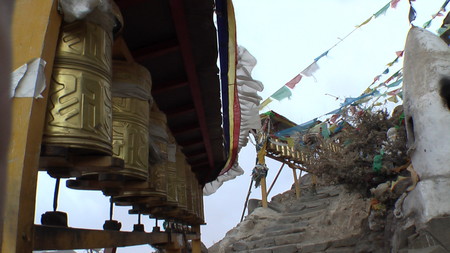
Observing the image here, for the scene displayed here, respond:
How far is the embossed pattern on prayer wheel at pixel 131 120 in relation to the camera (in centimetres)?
172

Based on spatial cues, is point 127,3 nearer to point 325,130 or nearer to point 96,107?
point 96,107

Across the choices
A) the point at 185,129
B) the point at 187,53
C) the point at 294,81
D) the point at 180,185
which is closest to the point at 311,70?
the point at 294,81

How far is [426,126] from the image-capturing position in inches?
199

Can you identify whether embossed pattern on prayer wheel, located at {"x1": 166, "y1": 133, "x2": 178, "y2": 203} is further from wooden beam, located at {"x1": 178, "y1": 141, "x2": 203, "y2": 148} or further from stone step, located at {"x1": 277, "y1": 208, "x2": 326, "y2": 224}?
stone step, located at {"x1": 277, "y1": 208, "x2": 326, "y2": 224}

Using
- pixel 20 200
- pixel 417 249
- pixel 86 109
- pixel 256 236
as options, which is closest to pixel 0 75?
pixel 20 200

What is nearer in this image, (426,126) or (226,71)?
(226,71)

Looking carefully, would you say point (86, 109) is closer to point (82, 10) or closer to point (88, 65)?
point (88, 65)

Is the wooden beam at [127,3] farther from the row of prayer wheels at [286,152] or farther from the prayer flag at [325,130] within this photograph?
the row of prayer wheels at [286,152]

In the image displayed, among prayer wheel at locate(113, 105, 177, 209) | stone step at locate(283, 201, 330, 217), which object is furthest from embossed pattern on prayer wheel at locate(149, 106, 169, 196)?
stone step at locate(283, 201, 330, 217)

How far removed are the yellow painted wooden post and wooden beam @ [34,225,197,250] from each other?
0.52 ft

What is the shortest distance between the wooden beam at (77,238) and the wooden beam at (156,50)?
123 centimetres

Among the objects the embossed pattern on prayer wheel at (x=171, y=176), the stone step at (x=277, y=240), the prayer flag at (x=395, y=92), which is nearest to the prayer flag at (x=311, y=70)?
the prayer flag at (x=395, y=92)

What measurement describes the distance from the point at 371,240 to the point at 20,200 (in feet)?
22.2

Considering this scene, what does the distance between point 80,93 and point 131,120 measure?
1.85 feet
